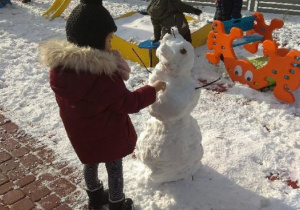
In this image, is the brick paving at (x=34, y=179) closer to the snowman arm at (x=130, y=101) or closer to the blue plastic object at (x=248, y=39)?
the snowman arm at (x=130, y=101)

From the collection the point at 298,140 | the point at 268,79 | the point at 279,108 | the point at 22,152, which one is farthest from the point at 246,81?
the point at 22,152

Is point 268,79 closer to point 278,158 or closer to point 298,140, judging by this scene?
point 298,140

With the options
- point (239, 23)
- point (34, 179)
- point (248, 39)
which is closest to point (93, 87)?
point (34, 179)

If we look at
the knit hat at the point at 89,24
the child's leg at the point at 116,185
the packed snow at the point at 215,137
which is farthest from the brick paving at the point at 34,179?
the knit hat at the point at 89,24

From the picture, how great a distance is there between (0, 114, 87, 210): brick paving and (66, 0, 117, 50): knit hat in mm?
1377

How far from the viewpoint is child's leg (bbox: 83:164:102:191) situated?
2453mm

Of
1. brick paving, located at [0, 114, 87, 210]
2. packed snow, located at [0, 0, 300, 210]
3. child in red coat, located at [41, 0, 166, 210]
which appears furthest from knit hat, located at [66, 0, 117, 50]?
brick paving, located at [0, 114, 87, 210]

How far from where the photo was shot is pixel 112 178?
238 cm

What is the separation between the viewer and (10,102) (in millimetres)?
4113

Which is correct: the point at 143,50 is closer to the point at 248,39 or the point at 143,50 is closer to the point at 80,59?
the point at 248,39

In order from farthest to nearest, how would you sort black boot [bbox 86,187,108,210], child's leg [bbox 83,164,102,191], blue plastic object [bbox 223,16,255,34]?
1. blue plastic object [bbox 223,16,255,34]
2. black boot [bbox 86,187,108,210]
3. child's leg [bbox 83,164,102,191]

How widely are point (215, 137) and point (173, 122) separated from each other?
3.27 feet

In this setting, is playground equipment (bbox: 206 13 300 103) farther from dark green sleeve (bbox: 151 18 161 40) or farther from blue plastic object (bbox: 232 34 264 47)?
dark green sleeve (bbox: 151 18 161 40)

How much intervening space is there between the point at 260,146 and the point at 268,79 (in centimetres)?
119
